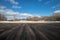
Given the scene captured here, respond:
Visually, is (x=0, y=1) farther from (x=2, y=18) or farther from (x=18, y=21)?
(x=18, y=21)

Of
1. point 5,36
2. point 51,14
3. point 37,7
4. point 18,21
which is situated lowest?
point 5,36

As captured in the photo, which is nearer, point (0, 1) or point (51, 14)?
point (0, 1)

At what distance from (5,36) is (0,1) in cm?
82

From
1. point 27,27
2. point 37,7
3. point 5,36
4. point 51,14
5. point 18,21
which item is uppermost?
point 37,7

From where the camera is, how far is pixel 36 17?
7.97 feet

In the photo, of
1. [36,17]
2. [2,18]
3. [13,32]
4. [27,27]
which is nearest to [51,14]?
[36,17]

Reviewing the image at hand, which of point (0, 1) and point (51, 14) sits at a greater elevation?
point (0, 1)

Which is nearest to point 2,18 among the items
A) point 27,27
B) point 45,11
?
point 27,27

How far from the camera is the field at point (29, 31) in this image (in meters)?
2.25

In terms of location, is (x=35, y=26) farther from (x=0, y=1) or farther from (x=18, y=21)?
(x=0, y=1)

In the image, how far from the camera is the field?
225cm

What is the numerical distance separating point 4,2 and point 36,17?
0.84m

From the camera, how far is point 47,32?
7.69 feet

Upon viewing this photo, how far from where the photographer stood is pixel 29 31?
238cm
